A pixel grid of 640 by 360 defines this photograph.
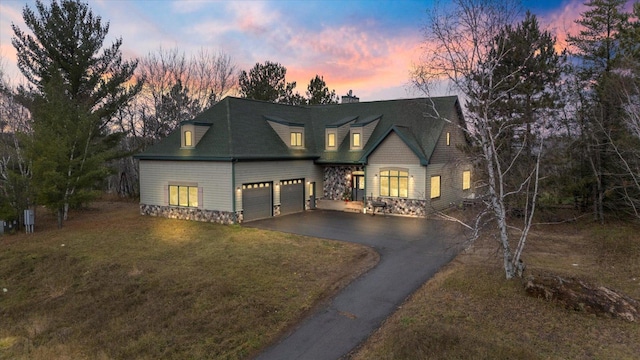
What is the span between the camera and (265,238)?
17219 millimetres

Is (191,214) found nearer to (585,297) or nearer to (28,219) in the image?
(28,219)

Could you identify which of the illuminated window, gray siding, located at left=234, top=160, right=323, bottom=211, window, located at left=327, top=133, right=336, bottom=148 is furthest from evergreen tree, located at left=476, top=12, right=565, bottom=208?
the illuminated window

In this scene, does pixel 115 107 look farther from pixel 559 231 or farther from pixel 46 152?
pixel 559 231

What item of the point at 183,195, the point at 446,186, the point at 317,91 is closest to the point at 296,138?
the point at 183,195

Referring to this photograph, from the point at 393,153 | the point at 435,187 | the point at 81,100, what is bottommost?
the point at 435,187

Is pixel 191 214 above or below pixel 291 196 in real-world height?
below

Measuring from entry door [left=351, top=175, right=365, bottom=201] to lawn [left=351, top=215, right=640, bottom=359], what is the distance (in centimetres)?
1268

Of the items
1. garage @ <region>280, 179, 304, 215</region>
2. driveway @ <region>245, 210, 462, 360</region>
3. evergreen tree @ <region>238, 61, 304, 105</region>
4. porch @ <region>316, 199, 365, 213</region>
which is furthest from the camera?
evergreen tree @ <region>238, 61, 304, 105</region>

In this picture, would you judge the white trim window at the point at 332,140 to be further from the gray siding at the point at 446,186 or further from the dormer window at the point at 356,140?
the gray siding at the point at 446,186

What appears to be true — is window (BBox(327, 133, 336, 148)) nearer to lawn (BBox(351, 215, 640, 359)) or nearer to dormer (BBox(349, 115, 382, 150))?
dormer (BBox(349, 115, 382, 150))

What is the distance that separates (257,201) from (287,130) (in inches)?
224

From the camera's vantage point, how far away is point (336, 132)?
26.4 meters

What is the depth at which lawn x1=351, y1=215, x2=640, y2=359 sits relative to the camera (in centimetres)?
715

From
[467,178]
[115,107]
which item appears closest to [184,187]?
[115,107]
